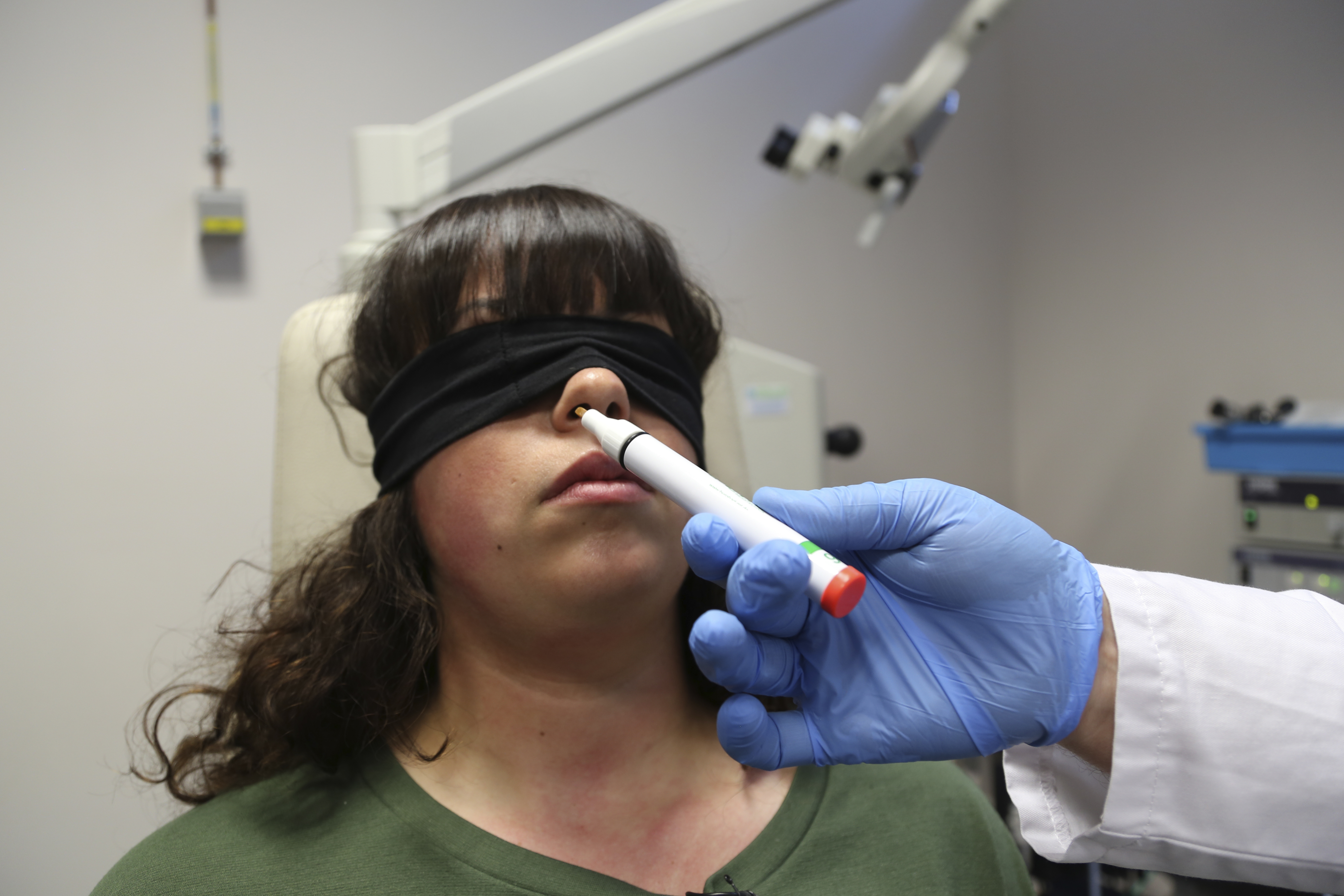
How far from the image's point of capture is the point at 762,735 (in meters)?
0.68

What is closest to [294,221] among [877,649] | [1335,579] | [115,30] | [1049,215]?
[115,30]

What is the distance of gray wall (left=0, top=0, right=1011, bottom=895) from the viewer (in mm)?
1780

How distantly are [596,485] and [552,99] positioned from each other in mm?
721

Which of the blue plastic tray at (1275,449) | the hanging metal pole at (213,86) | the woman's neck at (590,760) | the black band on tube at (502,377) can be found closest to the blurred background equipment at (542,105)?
the black band on tube at (502,377)

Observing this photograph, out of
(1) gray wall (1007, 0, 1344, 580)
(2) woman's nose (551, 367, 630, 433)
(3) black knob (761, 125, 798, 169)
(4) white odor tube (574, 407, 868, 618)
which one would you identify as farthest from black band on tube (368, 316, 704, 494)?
(1) gray wall (1007, 0, 1344, 580)

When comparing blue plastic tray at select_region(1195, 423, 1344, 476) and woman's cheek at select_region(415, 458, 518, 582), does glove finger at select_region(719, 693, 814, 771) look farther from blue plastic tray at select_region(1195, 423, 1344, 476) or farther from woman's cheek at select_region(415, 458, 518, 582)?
blue plastic tray at select_region(1195, 423, 1344, 476)

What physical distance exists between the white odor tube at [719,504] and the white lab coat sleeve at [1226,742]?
26 cm

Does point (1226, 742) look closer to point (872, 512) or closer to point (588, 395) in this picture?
point (872, 512)

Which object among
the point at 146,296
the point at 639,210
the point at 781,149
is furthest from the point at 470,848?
the point at 639,210

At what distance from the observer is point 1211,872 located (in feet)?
2.38

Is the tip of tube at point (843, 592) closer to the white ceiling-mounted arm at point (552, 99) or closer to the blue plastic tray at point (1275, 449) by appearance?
the white ceiling-mounted arm at point (552, 99)

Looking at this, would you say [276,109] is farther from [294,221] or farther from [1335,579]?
[1335,579]

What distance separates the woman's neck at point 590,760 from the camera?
86cm

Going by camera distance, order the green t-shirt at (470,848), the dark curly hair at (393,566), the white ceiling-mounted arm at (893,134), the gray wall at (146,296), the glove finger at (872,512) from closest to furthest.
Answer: the glove finger at (872,512) → the green t-shirt at (470,848) → the dark curly hair at (393,566) → the white ceiling-mounted arm at (893,134) → the gray wall at (146,296)
